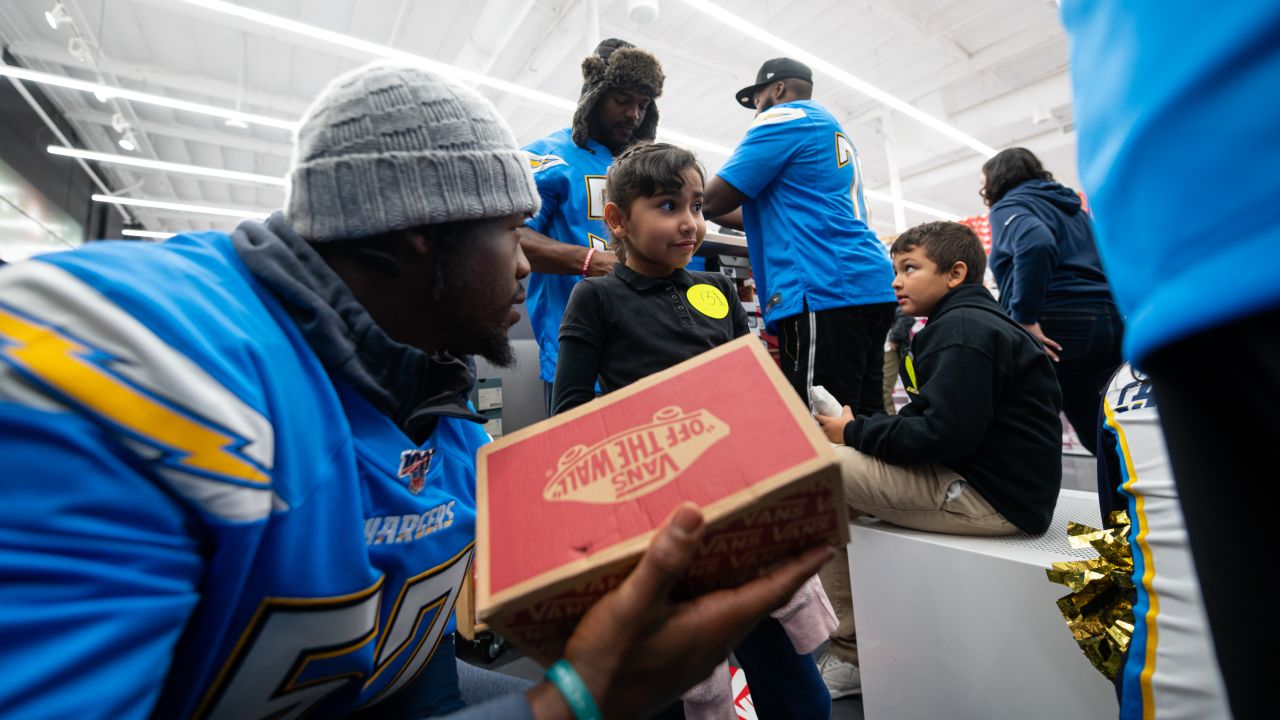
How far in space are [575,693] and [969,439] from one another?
1249 millimetres

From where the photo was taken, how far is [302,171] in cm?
67

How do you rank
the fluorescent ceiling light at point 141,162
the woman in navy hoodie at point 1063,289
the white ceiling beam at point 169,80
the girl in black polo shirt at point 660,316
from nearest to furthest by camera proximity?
the girl in black polo shirt at point 660,316, the woman in navy hoodie at point 1063,289, the white ceiling beam at point 169,80, the fluorescent ceiling light at point 141,162

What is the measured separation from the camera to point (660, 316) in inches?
51.7

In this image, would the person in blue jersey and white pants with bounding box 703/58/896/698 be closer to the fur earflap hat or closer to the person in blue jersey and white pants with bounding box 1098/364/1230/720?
the fur earflap hat

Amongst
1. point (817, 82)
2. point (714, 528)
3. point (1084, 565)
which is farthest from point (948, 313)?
point (817, 82)

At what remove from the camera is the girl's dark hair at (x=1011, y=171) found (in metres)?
2.61

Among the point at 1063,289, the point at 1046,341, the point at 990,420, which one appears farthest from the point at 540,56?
the point at 990,420

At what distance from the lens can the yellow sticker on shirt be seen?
139 cm

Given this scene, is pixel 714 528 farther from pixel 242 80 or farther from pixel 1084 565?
pixel 242 80

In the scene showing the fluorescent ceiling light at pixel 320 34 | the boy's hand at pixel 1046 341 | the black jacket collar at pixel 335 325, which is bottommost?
the black jacket collar at pixel 335 325

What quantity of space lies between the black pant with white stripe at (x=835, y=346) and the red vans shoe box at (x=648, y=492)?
1259mm

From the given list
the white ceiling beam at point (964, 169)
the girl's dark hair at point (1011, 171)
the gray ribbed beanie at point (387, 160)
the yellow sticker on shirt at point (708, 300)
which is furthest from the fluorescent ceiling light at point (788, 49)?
the gray ribbed beanie at point (387, 160)

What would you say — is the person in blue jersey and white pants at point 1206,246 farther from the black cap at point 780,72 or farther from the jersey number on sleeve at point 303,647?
the black cap at point 780,72

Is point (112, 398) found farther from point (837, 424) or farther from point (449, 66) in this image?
point (449, 66)
